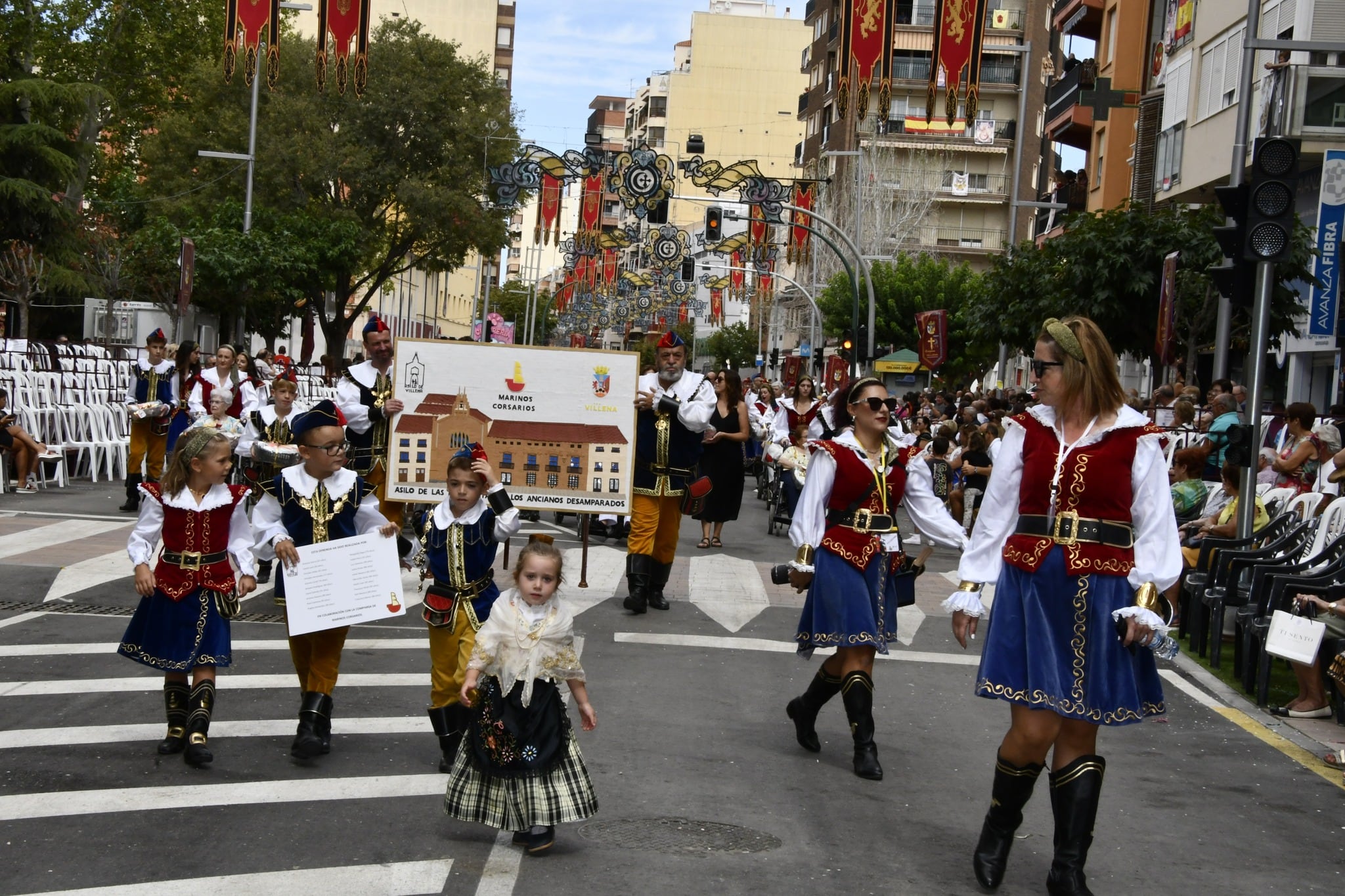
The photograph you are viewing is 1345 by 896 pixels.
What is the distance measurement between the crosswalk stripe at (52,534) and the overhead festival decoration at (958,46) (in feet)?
39.6

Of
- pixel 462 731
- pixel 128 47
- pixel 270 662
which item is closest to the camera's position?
pixel 462 731

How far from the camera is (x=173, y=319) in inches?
1475

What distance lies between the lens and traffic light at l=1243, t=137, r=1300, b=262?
1152cm

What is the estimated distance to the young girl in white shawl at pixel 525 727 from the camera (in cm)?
586

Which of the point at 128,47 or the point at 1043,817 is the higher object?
the point at 128,47

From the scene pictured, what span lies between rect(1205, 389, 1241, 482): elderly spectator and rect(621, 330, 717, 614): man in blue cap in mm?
5536

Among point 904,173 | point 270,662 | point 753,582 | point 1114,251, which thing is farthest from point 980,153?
point 270,662

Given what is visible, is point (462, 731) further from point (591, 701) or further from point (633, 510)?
point (633, 510)

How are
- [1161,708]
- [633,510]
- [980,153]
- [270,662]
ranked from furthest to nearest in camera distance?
1. [980,153]
2. [633,510]
3. [270,662]
4. [1161,708]

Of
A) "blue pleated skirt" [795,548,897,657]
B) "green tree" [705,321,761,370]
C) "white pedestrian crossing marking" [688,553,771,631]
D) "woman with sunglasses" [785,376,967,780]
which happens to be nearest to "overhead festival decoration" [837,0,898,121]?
"white pedestrian crossing marking" [688,553,771,631]

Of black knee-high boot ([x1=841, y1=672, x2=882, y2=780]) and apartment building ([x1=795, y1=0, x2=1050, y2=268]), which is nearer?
black knee-high boot ([x1=841, y1=672, x2=882, y2=780])

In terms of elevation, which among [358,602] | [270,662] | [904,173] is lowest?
[270,662]

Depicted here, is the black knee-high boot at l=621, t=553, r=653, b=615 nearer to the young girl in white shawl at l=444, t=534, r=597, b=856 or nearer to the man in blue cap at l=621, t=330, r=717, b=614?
the man in blue cap at l=621, t=330, r=717, b=614

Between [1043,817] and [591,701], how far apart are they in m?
2.74
